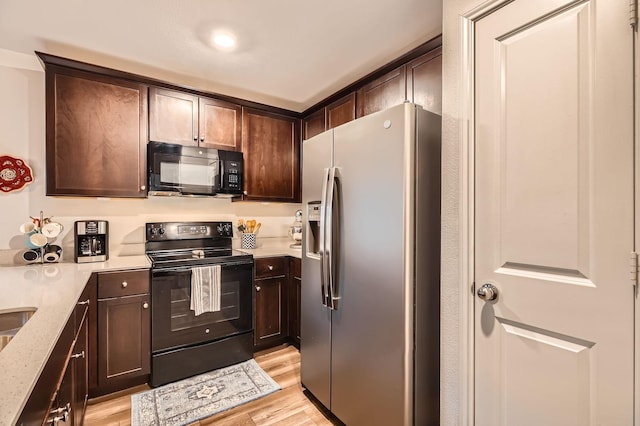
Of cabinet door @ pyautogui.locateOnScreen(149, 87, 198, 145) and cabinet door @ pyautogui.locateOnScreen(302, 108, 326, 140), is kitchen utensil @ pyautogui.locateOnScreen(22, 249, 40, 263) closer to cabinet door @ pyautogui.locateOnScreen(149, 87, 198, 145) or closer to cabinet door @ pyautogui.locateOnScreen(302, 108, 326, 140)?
cabinet door @ pyautogui.locateOnScreen(149, 87, 198, 145)

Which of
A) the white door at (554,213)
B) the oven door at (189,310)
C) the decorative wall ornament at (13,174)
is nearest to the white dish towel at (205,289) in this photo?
the oven door at (189,310)

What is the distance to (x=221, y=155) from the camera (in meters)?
2.78

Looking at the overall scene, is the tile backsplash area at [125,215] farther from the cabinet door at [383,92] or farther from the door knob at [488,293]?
the door knob at [488,293]

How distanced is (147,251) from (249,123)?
1507mm

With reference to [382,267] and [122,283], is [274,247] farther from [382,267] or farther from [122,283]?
[382,267]

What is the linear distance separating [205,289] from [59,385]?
53.1 inches

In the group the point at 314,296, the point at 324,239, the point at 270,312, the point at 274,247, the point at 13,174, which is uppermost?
the point at 13,174

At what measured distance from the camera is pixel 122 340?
2.13m

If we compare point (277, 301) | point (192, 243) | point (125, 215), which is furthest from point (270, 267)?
point (125, 215)

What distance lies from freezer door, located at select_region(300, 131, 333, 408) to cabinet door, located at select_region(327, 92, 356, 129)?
0.77m

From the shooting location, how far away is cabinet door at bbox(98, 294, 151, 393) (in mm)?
2068

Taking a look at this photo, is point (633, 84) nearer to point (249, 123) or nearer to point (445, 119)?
point (445, 119)

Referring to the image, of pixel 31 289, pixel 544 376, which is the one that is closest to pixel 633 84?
pixel 544 376

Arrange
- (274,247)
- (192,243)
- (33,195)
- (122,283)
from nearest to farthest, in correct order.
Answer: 1. (122,283)
2. (33,195)
3. (192,243)
4. (274,247)
